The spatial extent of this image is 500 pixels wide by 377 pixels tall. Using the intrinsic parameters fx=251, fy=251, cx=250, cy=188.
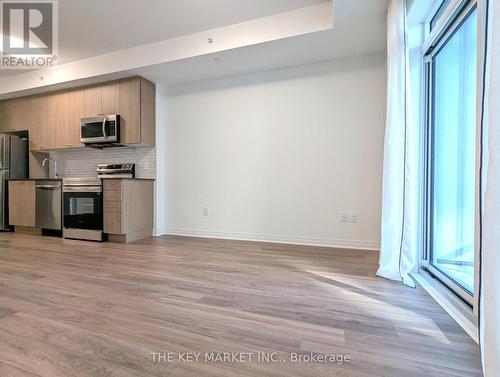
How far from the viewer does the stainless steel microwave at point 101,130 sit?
3613 millimetres

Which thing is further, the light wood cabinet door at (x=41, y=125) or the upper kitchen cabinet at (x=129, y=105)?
the light wood cabinet door at (x=41, y=125)

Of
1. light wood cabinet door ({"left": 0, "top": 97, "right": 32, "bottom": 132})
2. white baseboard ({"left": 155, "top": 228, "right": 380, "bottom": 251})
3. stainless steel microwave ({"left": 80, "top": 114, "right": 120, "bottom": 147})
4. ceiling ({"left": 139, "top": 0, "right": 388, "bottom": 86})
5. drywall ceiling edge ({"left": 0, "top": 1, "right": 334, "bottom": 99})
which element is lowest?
white baseboard ({"left": 155, "top": 228, "right": 380, "bottom": 251})

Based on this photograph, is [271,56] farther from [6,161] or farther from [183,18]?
[6,161]

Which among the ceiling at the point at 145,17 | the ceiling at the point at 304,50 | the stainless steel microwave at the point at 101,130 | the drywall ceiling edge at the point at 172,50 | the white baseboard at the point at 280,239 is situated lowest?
the white baseboard at the point at 280,239

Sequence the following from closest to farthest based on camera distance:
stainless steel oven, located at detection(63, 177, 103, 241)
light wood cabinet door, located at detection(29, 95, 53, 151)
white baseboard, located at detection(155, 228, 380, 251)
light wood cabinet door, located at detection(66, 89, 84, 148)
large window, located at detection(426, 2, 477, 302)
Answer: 1. large window, located at detection(426, 2, 477, 302)
2. white baseboard, located at detection(155, 228, 380, 251)
3. stainless steel oven, located at detection(63, 177, 103, 241)
4. light wood cabinet door, located at detection(66, 89, 84, 148)
5. light wood cabinet door, located at detection(29, 95, 53, 151)

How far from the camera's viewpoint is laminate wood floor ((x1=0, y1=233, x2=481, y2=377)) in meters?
1.09

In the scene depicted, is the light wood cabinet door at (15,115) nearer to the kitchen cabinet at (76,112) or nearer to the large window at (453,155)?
the kitchen cabinet at (76,112)

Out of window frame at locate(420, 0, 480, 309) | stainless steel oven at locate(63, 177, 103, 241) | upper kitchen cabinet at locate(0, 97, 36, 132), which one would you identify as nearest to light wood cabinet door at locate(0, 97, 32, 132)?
upper kitchen cabinet at locate(0, 97, 36, 132)

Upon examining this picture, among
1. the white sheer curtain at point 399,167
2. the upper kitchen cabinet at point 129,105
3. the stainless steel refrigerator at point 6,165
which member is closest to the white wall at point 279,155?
the upper kitchen cabinet at point 129,105

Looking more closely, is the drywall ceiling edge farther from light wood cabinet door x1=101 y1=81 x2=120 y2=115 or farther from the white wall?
the white wall

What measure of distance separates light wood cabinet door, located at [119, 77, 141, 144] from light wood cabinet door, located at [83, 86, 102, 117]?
41cm

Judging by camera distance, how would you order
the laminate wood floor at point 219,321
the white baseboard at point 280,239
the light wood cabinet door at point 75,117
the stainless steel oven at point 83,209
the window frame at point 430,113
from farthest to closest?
the light wood cabinet door at point 75,117
the stainless steel oven at point 83,209
the white baseboard at point 280,239
the window frame at point 430,113
the laminate wood floor at point 219,321

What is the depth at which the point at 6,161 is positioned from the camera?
4.20m

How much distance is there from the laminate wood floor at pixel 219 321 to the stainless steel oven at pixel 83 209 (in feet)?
3.19
